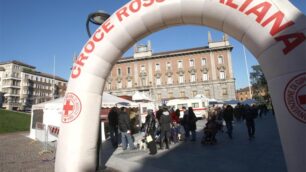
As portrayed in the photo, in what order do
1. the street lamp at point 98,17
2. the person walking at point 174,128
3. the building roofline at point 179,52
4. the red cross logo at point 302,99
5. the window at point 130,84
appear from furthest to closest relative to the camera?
1. the window at point 130,84
2. the building roofline at point 179,52
3. the person walking at point 174,128
4. the street lamp at point 98,17
5. the red cross logo at point 302,99

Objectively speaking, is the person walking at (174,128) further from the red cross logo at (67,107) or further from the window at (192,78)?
the window at (192,78)

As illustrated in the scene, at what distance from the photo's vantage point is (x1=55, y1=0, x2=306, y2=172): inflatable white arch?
4.03 metres

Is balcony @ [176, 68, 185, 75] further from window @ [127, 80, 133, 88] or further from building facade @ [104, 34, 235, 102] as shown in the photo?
window @ [127, 80, 133, 88]

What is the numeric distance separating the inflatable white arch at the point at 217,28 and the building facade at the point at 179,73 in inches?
2007

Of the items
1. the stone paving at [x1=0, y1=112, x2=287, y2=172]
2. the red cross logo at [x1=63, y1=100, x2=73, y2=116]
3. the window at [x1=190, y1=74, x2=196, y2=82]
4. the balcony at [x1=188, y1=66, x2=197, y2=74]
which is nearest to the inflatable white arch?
the red cross logo at [x1=63, y1=100, x2=73, y2=116]

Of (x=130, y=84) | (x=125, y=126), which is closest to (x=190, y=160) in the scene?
(x=125, y=126)

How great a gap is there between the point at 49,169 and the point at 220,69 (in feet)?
172

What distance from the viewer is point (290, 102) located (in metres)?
4.06

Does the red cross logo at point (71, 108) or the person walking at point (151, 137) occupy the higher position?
the red cross logo at point (71, 108)

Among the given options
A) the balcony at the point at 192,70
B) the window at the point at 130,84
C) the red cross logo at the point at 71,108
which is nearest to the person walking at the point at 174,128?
the red cross logo at the point at 71,108

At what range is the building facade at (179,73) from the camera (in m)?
54.9

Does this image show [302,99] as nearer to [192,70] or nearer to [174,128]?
[174,128]

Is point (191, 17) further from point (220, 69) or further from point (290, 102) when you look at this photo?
point (220, 69)

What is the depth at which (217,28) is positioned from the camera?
534 cm
